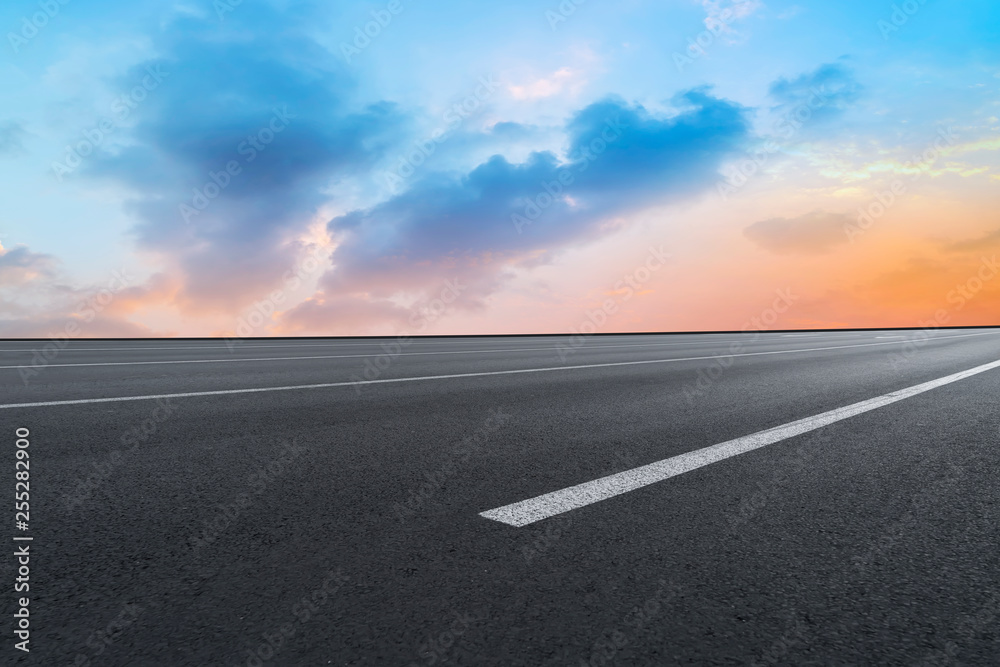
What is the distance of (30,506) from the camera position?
3170 millimetres

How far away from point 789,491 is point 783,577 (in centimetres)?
127

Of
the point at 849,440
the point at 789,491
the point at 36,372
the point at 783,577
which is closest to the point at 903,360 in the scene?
the point at 849,440

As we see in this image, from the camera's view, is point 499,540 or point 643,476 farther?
point 643,476

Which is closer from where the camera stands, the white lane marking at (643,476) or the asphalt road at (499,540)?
the asphalt road at (499,540)

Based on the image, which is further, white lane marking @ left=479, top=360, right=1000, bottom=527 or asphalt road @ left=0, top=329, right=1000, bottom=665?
white lane marking @ left=479, top=360, right=1000, bottom=527

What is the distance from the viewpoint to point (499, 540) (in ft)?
8.63

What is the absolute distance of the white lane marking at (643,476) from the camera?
3008 millimetres

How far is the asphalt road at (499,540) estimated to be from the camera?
187 cm

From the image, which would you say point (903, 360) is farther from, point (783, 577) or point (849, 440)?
point (783, 577)

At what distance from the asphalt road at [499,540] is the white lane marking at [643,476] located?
0.05 metres

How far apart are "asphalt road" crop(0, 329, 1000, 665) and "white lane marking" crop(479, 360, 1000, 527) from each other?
0.16ft

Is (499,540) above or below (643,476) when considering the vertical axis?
below

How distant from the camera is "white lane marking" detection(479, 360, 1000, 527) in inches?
118

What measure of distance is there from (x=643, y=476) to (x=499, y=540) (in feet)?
4.50
